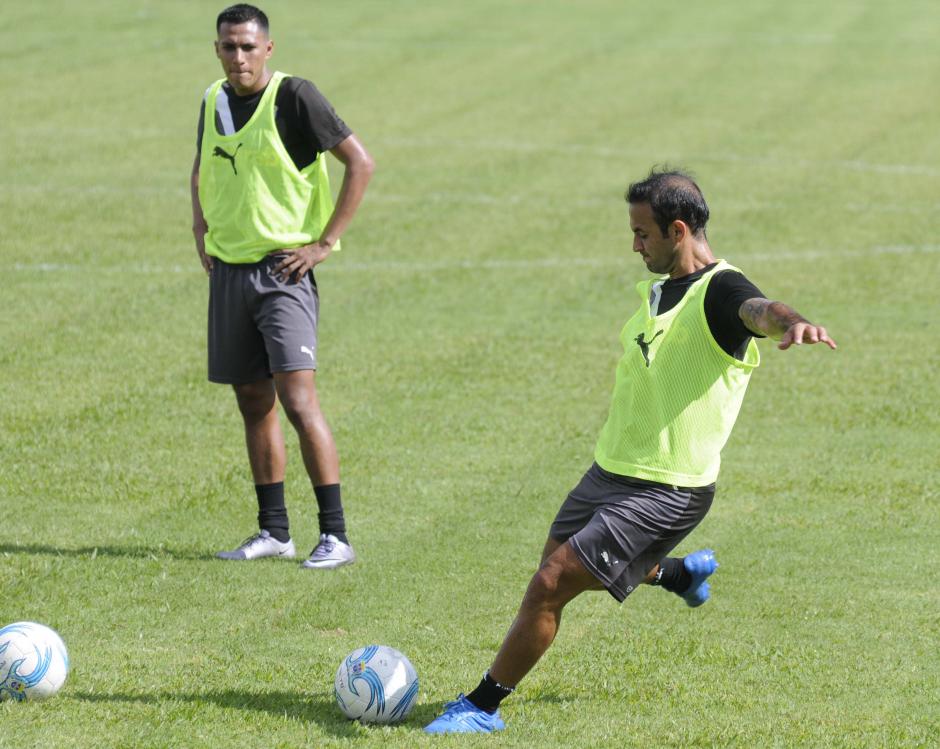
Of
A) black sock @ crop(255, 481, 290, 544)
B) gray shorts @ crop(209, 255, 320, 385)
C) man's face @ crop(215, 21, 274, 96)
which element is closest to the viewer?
man's face @ crop(215, 21, 274, 96)

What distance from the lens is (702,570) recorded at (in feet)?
23.3

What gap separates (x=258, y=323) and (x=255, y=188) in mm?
701

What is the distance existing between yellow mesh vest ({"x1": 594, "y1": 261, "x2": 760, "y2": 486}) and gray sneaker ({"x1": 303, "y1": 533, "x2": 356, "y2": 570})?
237cm

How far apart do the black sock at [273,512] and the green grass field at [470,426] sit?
10.3 inches

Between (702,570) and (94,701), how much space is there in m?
2.66

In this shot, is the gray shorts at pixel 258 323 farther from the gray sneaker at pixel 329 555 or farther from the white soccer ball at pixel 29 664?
the white soccer ball at pixel 29 664

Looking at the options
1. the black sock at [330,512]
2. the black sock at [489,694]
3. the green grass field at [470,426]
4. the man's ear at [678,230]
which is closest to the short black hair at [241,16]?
the black sock at [330,512]

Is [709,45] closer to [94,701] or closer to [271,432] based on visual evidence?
[271,432]

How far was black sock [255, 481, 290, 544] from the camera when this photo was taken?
8508 millimetres

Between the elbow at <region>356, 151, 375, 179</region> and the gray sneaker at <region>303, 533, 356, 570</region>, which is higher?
the elbow at <region>356, 151, 375, 179</region>

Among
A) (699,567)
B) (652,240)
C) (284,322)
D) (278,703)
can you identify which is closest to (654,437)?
(652,240)

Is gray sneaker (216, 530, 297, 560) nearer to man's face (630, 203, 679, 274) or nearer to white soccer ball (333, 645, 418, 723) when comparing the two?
white soccer ball (333, 645, 418, 723)

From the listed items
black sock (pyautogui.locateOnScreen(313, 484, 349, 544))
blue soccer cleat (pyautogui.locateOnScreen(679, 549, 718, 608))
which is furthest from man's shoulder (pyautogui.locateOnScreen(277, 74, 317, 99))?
blue soccer cleat (pyautogui.locateOnScreen(679, 549, 718, 608))

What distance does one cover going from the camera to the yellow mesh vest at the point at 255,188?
830 centimetres
